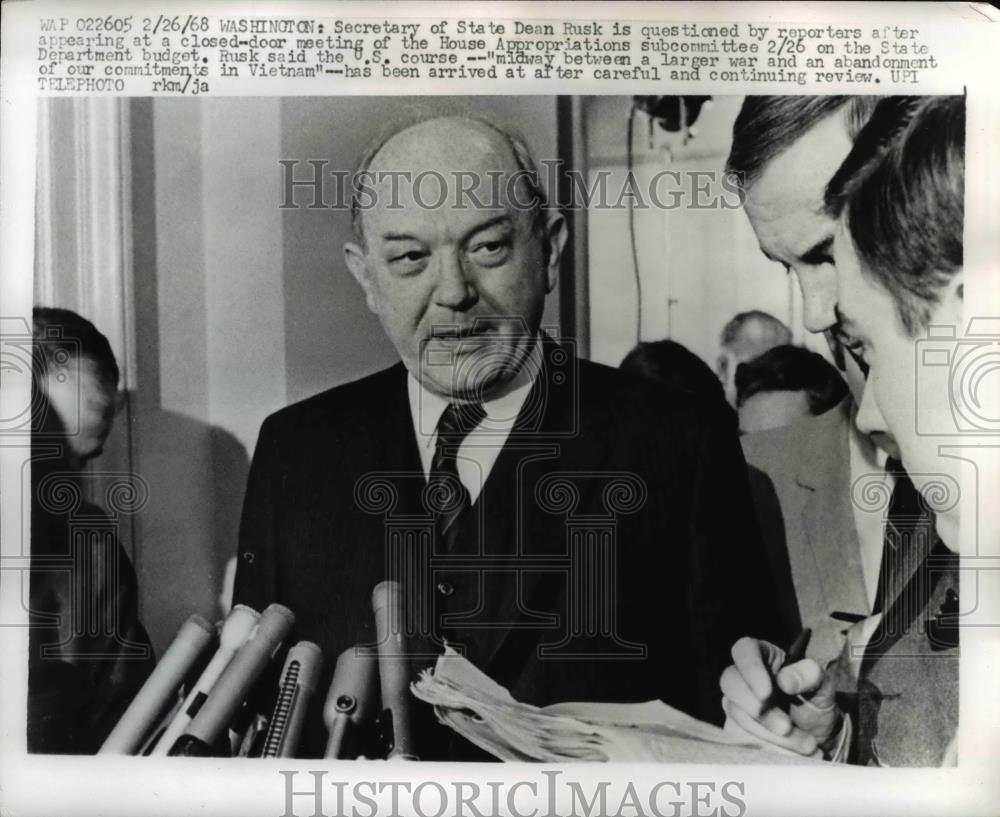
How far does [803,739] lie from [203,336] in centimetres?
93

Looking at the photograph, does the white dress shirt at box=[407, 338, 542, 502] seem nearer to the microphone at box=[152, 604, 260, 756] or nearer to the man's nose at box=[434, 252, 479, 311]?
the man's nose at box=[434, 252, 479, 311]

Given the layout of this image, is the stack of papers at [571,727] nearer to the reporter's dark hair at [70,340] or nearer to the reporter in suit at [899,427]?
the reporter in suit at [899,427]

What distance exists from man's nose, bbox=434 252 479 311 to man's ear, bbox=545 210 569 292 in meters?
0.10

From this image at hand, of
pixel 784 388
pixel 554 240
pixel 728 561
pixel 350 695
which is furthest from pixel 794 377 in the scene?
pixel 350 695

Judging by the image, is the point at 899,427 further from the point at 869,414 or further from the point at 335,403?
the point at 335,403

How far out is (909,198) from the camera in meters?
1.10

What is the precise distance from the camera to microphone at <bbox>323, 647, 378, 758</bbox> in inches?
43.2

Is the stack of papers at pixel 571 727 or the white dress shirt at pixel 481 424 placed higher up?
the white dress shirt at pixel 481 424

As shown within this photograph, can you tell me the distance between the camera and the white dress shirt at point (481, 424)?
1110mm

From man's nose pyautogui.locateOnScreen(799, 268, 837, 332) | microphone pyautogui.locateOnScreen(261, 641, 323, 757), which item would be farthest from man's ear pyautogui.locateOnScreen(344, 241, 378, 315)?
man's nose pyautogui.locateOnScreen(799, 268, 837, 332)

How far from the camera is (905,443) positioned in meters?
1.12

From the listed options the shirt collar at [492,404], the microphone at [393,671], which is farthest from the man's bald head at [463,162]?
the microphone at [393,671]

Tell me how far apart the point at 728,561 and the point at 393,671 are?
0.45 m

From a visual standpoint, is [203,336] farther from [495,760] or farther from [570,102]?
[495,760]
